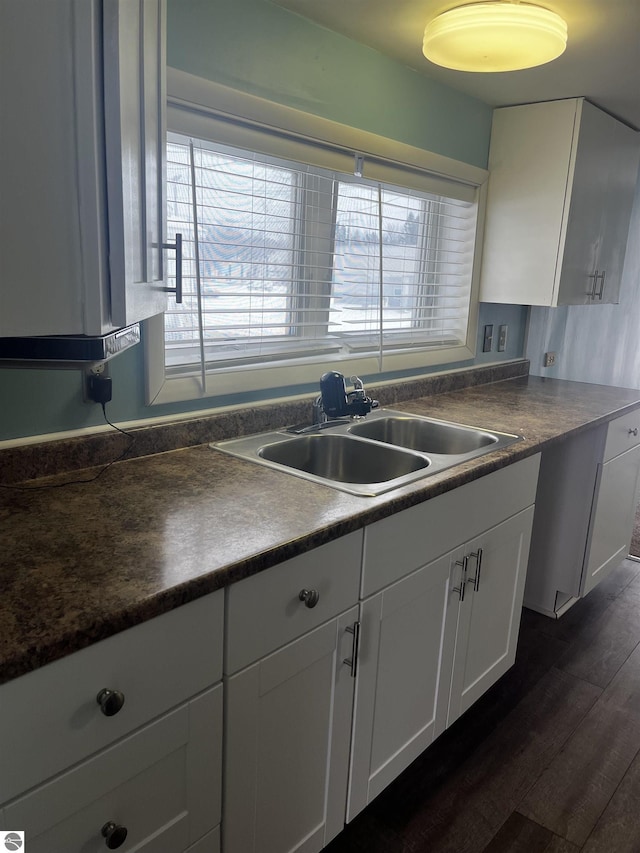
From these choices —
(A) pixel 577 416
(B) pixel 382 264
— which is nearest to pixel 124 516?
(B) pixel 382 264

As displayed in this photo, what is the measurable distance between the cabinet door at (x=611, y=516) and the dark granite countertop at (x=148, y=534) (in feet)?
2.98

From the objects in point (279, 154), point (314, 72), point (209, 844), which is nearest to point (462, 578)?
point (209, 844)

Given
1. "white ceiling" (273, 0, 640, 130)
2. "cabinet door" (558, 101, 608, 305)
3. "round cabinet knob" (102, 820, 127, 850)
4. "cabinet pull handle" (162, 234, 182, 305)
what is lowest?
"round cabinet knob" (102, 820, 127, 850)

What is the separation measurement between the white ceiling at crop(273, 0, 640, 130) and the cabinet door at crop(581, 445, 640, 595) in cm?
143

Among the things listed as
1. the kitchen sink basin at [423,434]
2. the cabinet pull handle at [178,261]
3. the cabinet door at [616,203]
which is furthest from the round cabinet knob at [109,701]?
the cabinet door at [616,203]

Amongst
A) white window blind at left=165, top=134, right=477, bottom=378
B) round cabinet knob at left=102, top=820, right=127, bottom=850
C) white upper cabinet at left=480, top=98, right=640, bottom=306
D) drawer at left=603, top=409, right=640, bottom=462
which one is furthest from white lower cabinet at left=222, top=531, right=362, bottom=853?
white upper cabinet at left=480, top=98, right=640, bottom=306

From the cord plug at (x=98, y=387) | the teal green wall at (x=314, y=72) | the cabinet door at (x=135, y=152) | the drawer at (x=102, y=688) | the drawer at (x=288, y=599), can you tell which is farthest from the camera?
the teal green wall at (x=314, y=72)

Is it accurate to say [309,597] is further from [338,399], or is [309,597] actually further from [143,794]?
[338,399]

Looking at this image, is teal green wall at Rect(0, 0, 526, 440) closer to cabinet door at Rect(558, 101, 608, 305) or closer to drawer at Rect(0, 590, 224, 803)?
cabinet door at Rect(558, 101, 608, 305)

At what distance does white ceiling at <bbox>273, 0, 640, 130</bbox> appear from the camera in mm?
1756

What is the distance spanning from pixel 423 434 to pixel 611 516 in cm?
111

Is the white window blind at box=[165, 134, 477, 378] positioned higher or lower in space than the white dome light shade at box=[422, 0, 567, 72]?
lower

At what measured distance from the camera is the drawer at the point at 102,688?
844 millimetres
